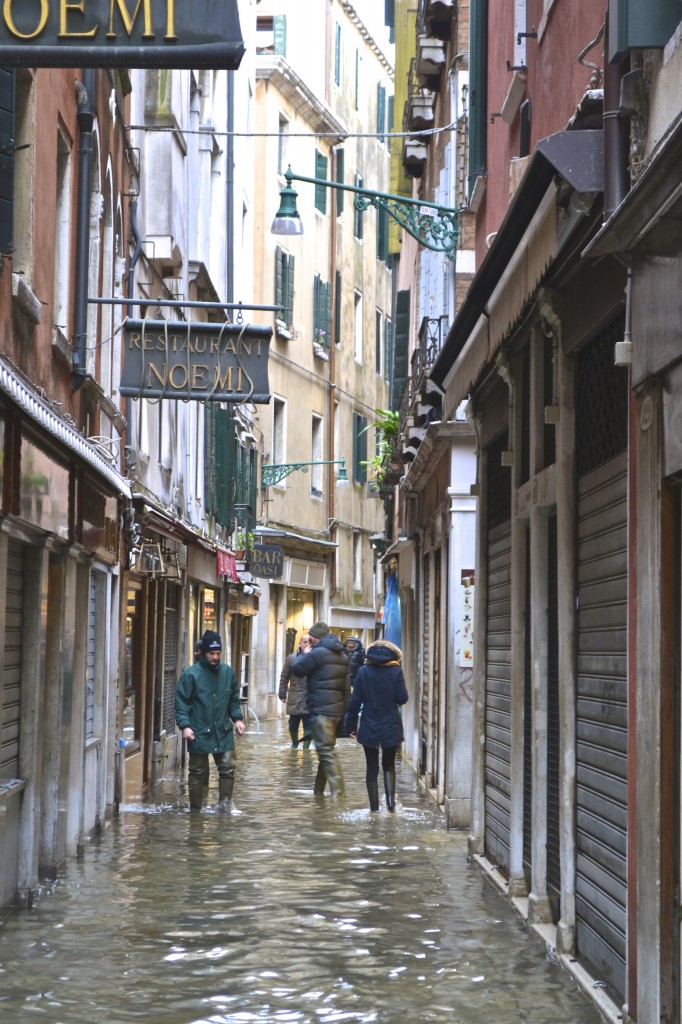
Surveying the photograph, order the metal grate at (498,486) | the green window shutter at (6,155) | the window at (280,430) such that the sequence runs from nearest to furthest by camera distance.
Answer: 1. the green window shutter at (6,155)
2. the metal grate at (498,486)
3. the window at (280,430)

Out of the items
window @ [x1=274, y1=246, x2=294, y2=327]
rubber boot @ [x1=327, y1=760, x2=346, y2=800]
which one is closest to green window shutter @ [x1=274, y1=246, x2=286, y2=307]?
window @ [x1=274, y1=246, x2=294, y2=327]

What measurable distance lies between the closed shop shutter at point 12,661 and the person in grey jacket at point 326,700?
7476 mm

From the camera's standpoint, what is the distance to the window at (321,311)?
140 ft

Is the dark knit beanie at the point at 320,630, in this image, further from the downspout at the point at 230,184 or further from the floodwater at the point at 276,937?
the downspout at the point at 230,184

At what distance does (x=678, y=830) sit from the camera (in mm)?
6270

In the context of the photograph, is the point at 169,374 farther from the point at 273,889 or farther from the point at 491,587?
the point at 273,889

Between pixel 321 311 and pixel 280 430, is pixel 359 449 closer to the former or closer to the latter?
pixel 321 311

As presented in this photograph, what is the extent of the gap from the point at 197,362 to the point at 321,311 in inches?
1143

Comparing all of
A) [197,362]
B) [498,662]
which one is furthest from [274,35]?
[498,662]

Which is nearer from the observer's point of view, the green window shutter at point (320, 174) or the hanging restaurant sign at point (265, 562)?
the hanging restaurant sign at point (265, 562)

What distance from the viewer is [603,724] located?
773 cm

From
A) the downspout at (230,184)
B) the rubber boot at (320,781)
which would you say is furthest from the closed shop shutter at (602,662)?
the downspout at (230,184)

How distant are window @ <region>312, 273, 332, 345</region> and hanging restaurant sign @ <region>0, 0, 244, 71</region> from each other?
118ft

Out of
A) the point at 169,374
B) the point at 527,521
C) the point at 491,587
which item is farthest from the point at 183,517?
the point at 527,521
